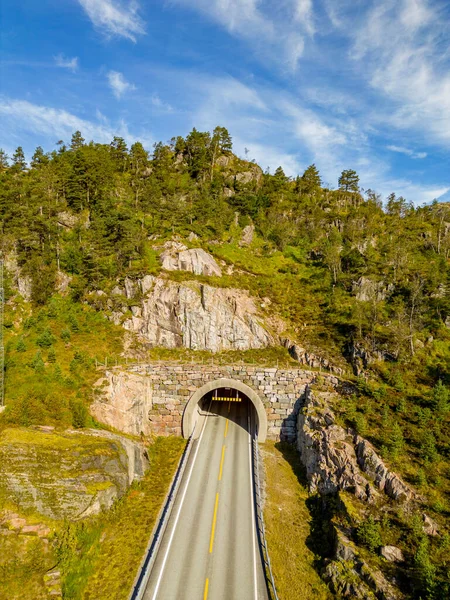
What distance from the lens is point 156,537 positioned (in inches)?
937

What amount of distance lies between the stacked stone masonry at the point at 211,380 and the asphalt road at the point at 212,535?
14.2 feet

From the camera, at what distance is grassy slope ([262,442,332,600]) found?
21047 mm

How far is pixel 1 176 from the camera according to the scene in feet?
192

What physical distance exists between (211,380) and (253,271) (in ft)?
85.9

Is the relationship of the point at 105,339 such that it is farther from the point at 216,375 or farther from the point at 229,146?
the point at 229,146

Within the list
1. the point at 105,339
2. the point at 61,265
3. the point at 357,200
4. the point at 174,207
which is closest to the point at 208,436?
the point at 105,339

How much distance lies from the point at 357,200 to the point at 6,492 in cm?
9466

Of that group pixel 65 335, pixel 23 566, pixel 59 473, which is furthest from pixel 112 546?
pixel 65 335

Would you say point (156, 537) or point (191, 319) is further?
point (191, 319)

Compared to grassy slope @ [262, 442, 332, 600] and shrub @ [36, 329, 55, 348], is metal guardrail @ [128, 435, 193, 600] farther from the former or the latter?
shrub @ [36, 329, 55, 348]

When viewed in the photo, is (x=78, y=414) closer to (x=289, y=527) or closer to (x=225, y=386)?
(x=225, y=386)

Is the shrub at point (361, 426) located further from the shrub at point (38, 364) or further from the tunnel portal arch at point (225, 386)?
the shrub at point (38, 364)

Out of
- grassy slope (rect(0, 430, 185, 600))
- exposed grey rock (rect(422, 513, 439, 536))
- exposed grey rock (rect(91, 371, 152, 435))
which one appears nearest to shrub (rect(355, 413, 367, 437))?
exposed grey rock (rect(422, 513, 439, 536))

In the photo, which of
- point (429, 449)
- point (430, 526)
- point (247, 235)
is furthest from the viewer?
point (247, 235)
